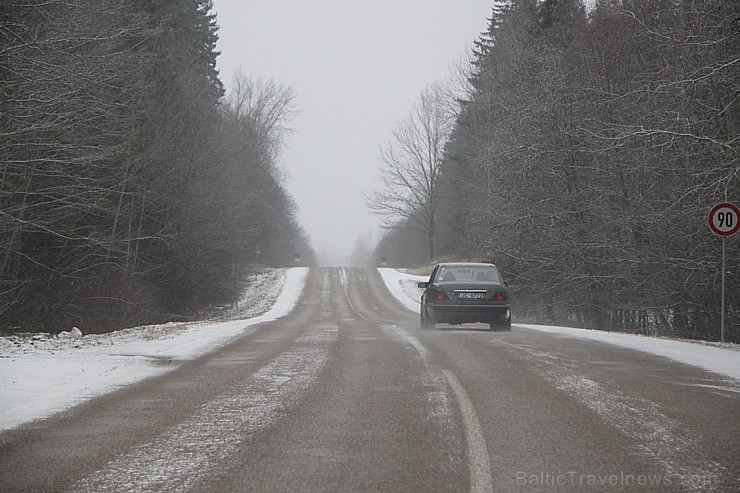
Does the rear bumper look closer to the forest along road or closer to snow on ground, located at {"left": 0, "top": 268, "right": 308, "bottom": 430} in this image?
snow on ground, located at {"left": 0, "top": 268, "right": 308, "bottom": 430}

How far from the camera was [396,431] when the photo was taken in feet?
21.7

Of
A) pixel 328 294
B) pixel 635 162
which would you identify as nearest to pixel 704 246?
pixel 635 162

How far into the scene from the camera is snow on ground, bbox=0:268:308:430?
326 inches

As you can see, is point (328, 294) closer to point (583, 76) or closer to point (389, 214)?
point (389, 214)

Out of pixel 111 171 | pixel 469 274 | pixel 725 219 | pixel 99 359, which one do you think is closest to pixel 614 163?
pixel 469 274

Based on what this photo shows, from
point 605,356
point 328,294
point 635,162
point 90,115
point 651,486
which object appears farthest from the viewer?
point 328,294

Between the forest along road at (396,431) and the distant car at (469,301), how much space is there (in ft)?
23.9

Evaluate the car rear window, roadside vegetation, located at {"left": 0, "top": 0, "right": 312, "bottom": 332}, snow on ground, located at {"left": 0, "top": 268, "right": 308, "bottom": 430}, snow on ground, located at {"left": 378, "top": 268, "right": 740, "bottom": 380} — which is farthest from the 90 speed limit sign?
roadside vegetation, located at {"left": 0, "top": 0, "right": 312, "bottom": 332}

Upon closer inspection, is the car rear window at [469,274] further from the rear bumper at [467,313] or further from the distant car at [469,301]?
the rear bumper at [467,313]

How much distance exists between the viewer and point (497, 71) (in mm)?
38094

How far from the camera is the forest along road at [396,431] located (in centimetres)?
520

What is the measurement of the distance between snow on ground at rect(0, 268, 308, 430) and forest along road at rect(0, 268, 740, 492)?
46cm

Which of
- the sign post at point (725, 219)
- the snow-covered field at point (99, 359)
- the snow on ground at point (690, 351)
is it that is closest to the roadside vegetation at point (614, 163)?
the sign post at point (725, 219)

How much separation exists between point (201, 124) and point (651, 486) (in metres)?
35.2
